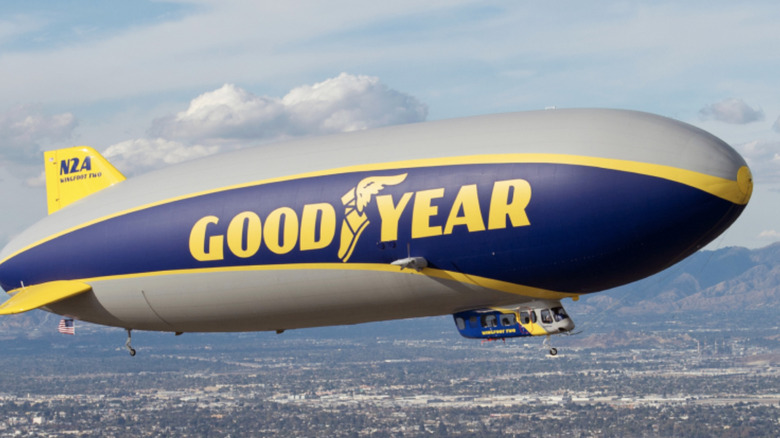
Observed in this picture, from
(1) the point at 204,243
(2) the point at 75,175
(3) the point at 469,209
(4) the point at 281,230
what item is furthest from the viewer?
(2) the point at 75,175

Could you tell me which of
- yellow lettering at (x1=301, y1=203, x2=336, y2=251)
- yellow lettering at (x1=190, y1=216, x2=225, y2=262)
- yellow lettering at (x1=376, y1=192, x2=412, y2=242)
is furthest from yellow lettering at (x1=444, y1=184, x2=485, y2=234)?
yellow lettering at (x1=190, y1=216, x2=225, y2=262)

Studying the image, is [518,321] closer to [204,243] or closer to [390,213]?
[390,213]

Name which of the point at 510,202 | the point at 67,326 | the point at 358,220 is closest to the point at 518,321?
the point at 510,202

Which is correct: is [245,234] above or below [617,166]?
below

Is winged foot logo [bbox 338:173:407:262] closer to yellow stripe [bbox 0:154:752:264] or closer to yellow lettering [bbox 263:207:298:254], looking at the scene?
yellow stripe [bbox 0:154:752:264]

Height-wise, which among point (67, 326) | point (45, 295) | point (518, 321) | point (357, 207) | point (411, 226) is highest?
point (357, 207)

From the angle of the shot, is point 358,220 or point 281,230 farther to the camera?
point 281,230
